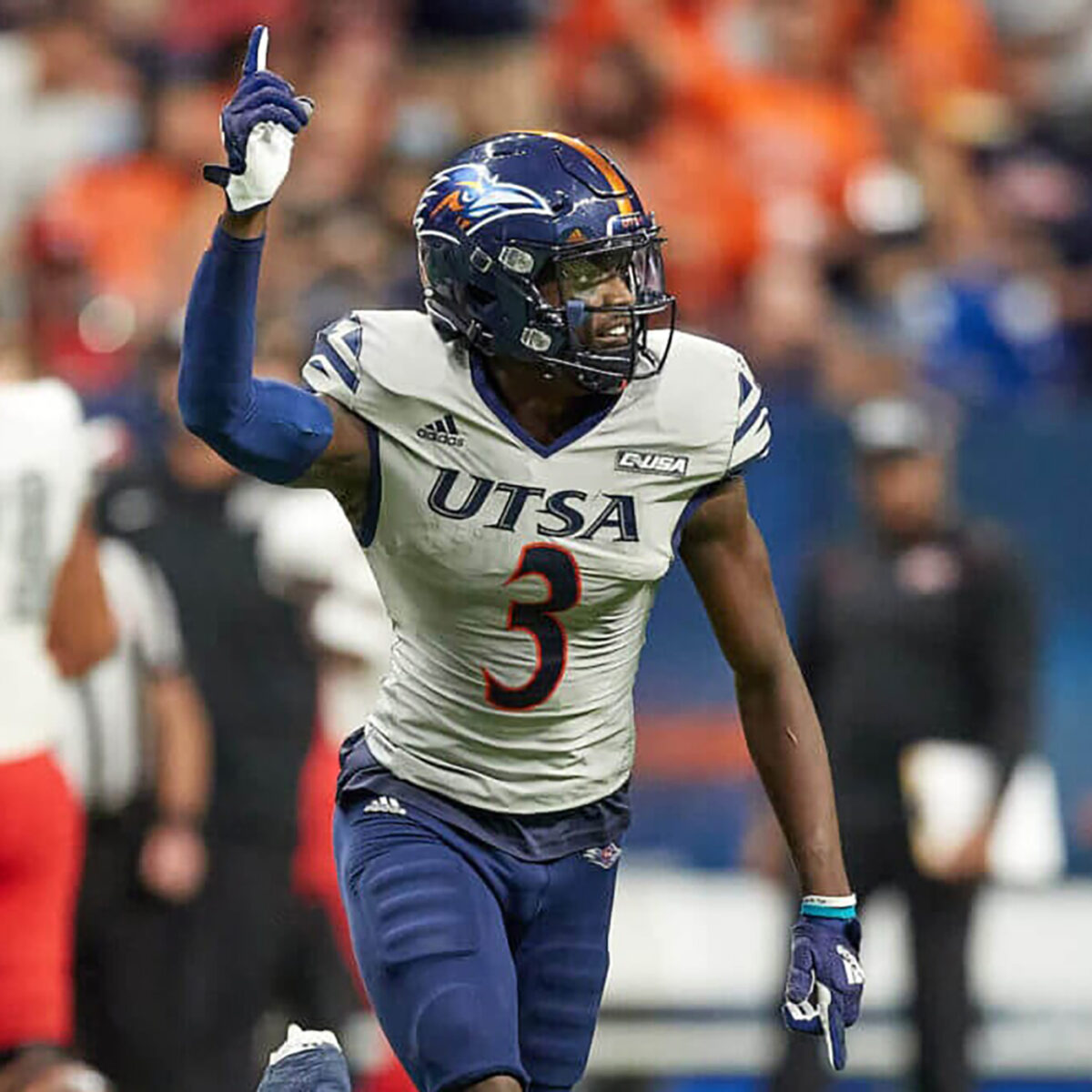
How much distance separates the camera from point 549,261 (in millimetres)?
4168

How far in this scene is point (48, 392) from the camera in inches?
228

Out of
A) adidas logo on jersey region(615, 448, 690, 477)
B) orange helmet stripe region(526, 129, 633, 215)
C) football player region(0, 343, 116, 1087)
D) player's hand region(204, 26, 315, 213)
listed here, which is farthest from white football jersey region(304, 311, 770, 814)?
football player region(0, 343, 116, 1087)

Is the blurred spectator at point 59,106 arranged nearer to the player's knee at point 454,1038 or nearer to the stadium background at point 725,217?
the stadium background at point 725,217

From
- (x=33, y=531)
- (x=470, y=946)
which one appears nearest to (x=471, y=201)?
(x=470, y=946)

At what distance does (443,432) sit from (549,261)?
0.97ft

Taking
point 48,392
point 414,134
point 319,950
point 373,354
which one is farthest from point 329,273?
point 373,354

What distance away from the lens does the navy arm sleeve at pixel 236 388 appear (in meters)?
3.81

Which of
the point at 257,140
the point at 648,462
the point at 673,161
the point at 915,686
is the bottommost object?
the point at 915,686

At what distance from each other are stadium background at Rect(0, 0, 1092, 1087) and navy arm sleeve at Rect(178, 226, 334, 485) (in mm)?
3342

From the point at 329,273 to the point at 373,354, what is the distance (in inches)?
181

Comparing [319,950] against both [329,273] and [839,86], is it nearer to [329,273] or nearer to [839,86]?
[329,273]

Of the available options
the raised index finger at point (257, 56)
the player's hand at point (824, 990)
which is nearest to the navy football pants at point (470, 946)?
the player's hand at point (824, 990)

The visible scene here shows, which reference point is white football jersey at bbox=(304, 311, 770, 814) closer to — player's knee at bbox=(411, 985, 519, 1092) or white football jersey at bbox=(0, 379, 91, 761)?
player's knee at bbox=(411, 985, 519, 1092)

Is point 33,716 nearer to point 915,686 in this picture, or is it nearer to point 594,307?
point 594,307
